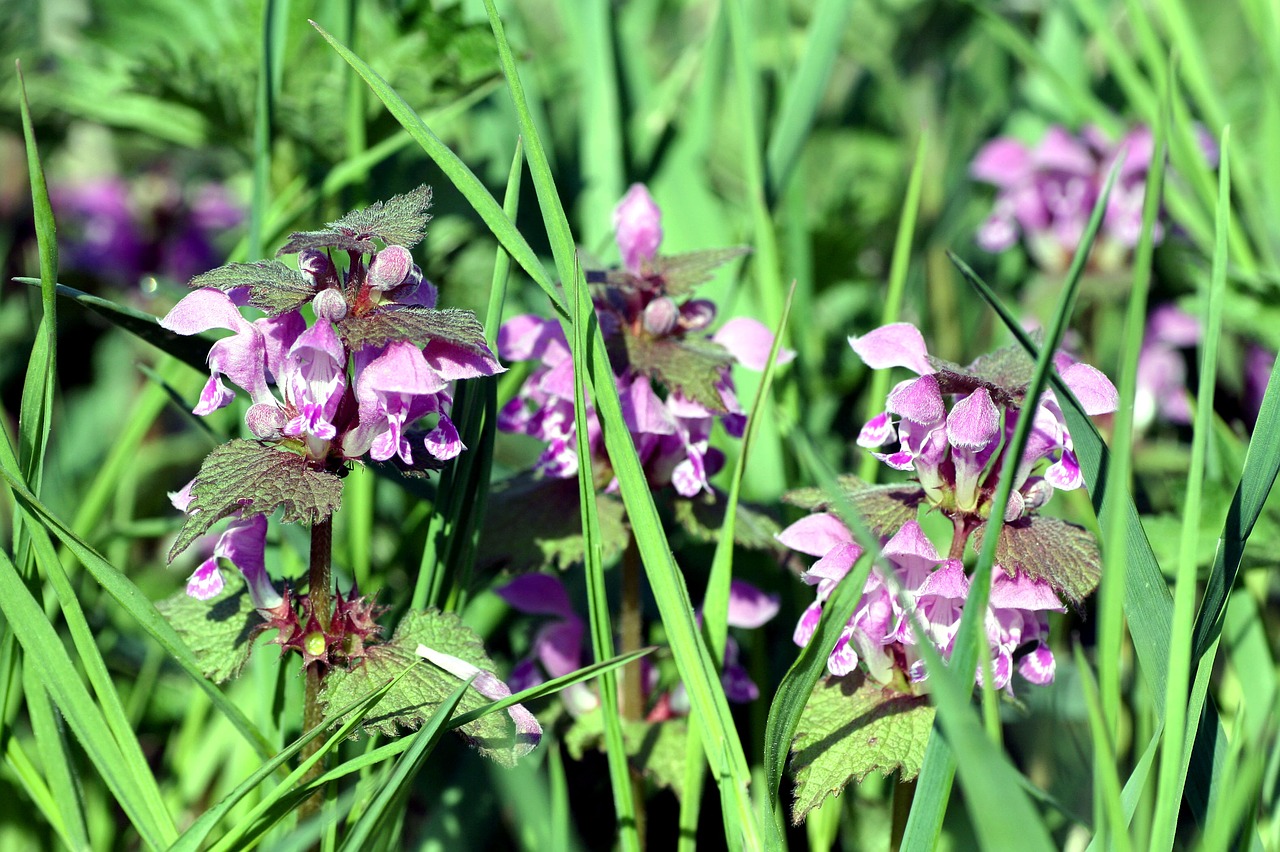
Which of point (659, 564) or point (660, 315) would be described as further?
point (660, 315)

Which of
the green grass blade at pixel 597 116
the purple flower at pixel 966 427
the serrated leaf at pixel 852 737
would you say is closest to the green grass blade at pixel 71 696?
the serrated leaf at pixel 852 737

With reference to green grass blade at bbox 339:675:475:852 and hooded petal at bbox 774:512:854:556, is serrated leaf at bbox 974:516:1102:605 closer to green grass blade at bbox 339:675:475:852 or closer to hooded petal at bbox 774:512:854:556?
hooded petal at bbox 774:512:854:556

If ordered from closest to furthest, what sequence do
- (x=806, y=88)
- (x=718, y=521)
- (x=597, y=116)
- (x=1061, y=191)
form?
(x=718, y=521)
(x=806, y=88)
(x=597, y=116)
(x=1061, y=191)

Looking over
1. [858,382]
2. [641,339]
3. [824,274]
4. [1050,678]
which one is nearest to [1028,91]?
[824,274]

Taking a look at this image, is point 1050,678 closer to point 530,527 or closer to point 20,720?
point 530,527

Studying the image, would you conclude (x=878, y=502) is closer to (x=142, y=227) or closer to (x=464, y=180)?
(x=464, y=180)

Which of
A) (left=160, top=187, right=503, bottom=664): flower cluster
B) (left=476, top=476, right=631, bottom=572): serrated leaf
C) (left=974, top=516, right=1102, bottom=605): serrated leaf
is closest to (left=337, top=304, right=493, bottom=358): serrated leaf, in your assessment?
(left=160, top=187, right=503, bottom=664): flower cluster

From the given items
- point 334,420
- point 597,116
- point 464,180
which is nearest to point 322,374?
point 334,420

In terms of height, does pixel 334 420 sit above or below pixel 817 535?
above
